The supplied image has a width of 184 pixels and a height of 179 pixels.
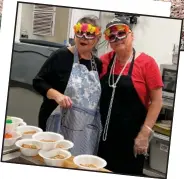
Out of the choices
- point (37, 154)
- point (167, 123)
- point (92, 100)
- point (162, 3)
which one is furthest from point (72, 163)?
point (162, 3)

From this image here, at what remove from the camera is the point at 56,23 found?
1.21 meters

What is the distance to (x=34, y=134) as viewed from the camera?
1.24 meters

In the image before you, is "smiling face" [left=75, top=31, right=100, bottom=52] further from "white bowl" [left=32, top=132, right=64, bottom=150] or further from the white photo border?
"white bowl" [left=32, top=132, right=64, bottom=150]

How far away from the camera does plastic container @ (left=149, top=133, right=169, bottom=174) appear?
1.20 m

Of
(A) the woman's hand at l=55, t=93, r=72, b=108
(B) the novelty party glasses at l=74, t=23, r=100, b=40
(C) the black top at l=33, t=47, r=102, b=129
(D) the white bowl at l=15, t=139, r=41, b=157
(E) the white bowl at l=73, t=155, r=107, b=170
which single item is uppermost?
(B) the novelty party glasses at l=74, t=23, r=100, b=40

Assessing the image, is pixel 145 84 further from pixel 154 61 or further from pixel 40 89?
pixel 40 89

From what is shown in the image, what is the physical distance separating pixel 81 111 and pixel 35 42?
13.1 inches

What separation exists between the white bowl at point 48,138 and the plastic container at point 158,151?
0.37 m

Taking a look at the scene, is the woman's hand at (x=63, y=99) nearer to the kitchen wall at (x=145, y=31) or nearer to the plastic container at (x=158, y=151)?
the kitchen wall at (x=145, y=31)

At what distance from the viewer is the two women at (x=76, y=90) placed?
47.6 inches

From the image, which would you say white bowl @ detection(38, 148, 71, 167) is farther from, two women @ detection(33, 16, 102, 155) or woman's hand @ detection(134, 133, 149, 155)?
woman's hand @ detection(134, 133, 149, 155)

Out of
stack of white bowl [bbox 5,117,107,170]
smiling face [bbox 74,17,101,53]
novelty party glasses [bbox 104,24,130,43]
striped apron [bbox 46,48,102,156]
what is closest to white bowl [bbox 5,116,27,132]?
stack of white bowl [bbox 5,117,107,170]

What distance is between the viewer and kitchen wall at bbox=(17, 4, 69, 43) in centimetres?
120

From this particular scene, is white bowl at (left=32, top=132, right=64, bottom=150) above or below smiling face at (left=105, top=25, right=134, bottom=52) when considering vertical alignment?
below
